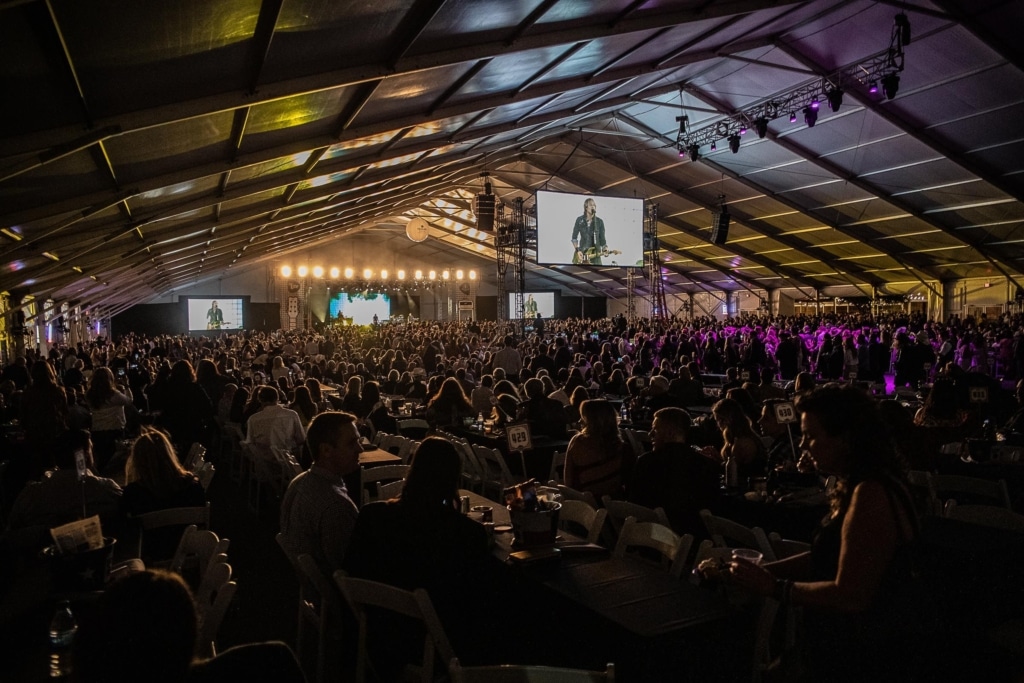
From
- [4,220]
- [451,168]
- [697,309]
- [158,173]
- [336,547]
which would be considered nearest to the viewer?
[336,547]

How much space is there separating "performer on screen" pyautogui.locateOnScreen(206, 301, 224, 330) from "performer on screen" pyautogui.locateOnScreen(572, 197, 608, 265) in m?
22.7

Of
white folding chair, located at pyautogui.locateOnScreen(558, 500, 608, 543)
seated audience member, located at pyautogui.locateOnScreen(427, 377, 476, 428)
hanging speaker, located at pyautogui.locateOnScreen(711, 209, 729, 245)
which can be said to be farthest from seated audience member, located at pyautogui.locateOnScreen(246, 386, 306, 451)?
hanging speaker, located at pyautogui.locateOnScreen(711, 209, 729, 245)

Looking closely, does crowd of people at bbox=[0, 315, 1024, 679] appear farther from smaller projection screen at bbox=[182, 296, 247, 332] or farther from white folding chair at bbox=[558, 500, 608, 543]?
smaller projection screen at bbox=[182, 296, 247, 332]

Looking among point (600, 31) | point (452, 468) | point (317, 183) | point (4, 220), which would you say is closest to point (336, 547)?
point (452, 468)

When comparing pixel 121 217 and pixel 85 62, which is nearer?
pixel 85 62

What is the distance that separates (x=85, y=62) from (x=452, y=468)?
351 centimetres

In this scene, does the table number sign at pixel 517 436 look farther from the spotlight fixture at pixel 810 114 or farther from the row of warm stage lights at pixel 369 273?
the row of warm stage lights at pixel 369 273

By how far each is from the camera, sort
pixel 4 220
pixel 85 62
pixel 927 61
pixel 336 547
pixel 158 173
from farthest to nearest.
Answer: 1. pixel 927 61
2. pixel 158 173
3. pixel 4 220
4. pixel 85 62
5. pixel 336 547

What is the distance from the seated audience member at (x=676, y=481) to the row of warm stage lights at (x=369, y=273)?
33.8 metres

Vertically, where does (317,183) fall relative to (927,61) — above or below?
below

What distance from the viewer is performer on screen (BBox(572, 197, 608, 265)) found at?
1991 cm

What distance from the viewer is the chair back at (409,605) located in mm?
2494

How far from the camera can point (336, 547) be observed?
11.4 ft

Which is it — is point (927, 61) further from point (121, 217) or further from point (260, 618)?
point (260, 618)
